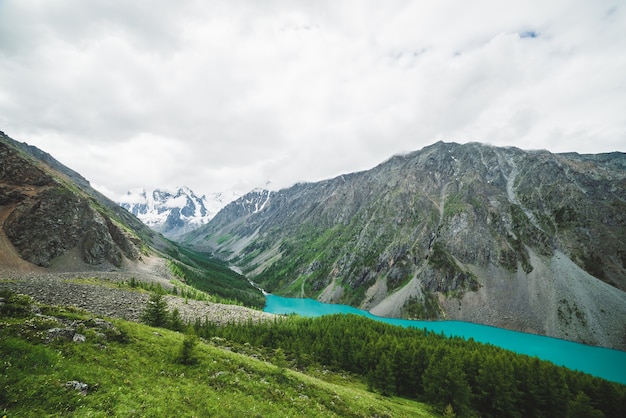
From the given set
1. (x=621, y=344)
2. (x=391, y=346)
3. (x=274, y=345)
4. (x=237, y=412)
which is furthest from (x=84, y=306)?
(x=621, y=344)

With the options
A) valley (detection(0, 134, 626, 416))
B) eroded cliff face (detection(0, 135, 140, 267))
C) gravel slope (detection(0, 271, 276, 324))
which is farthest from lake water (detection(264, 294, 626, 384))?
eroded cliff face (detection(0, 135, 140, 267))

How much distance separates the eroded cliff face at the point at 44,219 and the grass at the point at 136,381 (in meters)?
116

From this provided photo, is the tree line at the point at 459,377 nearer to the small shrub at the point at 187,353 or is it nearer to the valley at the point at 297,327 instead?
the valley at the point at 297,327

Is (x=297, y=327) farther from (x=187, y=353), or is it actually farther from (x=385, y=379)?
(x=187, y=353)

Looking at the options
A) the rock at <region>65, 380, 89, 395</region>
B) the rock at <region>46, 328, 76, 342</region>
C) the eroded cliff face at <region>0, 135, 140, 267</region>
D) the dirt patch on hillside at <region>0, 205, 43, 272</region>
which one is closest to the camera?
the rock at <region>65, 380, 89, 395</region>

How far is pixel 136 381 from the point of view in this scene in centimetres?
2147

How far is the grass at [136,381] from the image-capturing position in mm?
16422

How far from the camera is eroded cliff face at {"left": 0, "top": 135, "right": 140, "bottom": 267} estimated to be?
108500 mm

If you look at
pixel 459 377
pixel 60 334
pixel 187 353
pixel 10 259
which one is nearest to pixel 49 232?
pixel 10 259

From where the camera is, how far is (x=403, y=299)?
572 ft

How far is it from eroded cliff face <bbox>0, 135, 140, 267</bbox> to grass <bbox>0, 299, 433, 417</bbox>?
116 metres

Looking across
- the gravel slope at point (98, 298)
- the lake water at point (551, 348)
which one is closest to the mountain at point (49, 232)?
the gravel slope at point (98, 298)

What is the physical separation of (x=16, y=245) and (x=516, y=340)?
715ft

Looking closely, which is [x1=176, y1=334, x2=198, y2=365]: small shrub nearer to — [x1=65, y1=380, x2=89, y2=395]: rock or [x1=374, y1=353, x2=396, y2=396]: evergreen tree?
[x1=65, y1=380, x2=89, y2=395]: rock
